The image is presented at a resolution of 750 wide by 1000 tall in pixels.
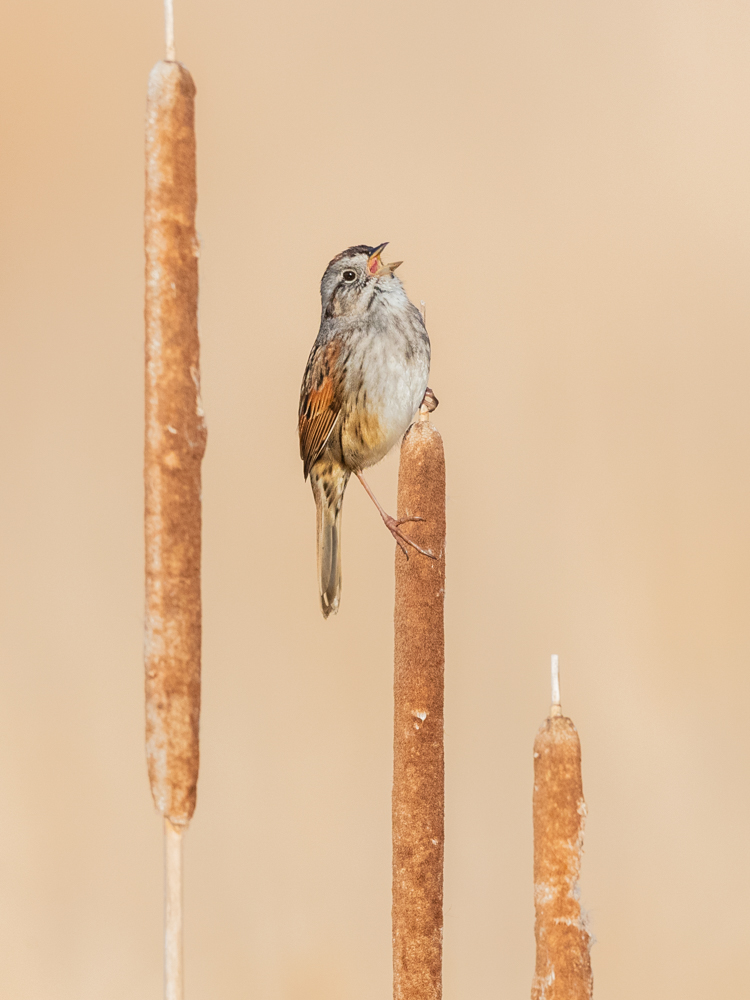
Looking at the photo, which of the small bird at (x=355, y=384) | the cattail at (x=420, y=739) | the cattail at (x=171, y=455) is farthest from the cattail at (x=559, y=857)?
the small bird at (x=355, y=384)

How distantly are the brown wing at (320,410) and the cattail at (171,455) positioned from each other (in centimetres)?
67

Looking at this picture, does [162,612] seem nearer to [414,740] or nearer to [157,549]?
[157,549]

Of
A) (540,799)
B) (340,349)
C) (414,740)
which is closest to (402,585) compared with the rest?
(414,740)

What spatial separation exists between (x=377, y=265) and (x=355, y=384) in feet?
0.66

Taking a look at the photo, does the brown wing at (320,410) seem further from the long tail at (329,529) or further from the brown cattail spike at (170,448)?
the brown cattail spike at (170,448)

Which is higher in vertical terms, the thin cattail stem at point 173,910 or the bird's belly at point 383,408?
the bird's belly at point 383,408

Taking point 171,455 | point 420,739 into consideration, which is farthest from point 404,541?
point 171,455

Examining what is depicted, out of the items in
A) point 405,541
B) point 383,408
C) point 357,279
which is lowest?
point 405,541

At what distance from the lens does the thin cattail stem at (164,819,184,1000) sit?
3.68 ft

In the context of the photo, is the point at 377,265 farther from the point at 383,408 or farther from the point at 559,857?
the point at 559,857

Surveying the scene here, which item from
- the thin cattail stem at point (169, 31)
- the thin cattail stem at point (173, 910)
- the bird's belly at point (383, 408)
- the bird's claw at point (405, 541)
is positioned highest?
the thin cattail stem at point (169, 31)

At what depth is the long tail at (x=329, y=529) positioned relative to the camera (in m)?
1.69

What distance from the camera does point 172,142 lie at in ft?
3.61

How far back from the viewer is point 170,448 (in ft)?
3.63
